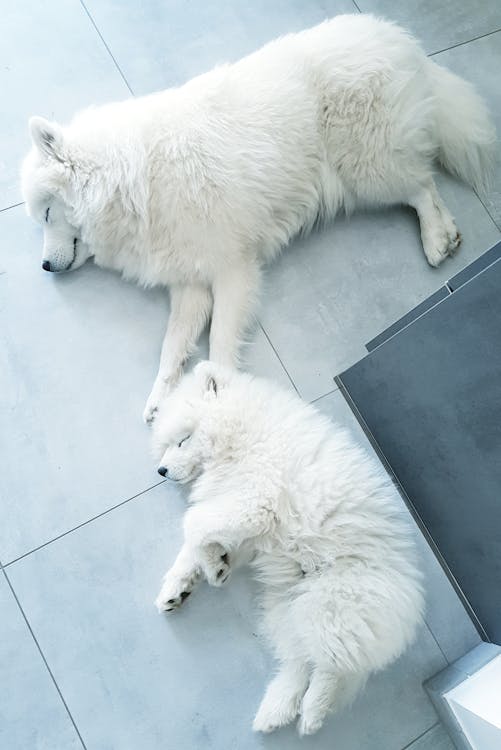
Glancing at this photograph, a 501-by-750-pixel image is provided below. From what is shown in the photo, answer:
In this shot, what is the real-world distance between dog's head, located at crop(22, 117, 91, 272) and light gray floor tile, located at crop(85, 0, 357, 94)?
0.61m

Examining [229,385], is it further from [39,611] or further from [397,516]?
[39,611]

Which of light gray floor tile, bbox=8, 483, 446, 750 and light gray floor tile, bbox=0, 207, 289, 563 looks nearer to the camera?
light gray floor tile, bbox=8, 483, 446, 750

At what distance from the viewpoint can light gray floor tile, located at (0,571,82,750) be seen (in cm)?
189

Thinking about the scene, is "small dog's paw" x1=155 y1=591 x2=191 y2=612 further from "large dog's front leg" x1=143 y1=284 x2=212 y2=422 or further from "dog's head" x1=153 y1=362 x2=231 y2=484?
"large dog's front leg" x1=143 y1=284 x2=212 y2=422

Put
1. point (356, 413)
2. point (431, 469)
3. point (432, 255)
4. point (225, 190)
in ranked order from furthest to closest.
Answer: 1. point (432, 255)
2. point (356, 413)
3. point (225, 190)
4. point (431, 469)

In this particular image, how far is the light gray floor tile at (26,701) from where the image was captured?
1890 mm

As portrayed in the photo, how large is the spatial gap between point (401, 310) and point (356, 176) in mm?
484

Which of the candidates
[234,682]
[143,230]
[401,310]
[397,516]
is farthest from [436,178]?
[234,682]

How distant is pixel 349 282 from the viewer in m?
2.43

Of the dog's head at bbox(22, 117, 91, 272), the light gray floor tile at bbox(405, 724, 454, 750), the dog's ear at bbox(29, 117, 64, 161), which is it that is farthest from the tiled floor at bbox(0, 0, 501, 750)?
the dog's ear at bbox(29, 117, 64, 161)

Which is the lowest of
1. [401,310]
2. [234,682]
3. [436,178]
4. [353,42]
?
[234,682]

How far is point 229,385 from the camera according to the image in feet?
6.59

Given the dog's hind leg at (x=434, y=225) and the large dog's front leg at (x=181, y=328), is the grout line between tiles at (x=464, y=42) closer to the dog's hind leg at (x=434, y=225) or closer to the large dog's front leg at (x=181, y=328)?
the dog's hind leg at (x=434, y=225)

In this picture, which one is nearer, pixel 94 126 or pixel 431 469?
pixel 431 469
